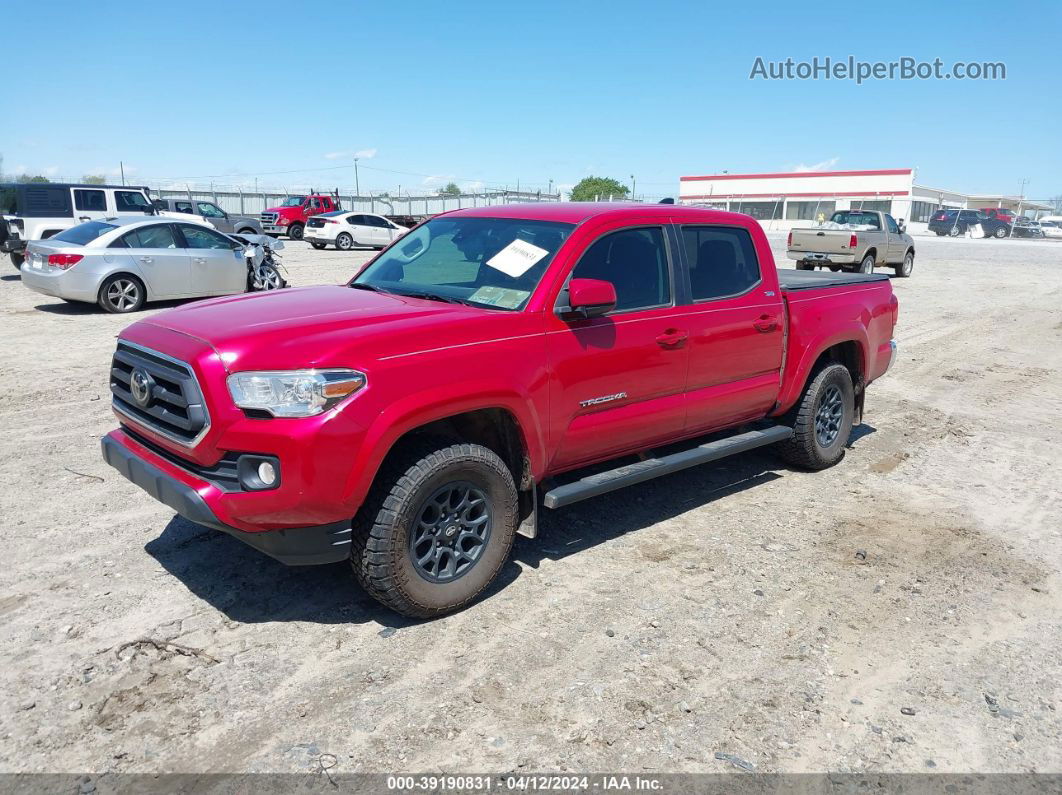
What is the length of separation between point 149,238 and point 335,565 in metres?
10.3

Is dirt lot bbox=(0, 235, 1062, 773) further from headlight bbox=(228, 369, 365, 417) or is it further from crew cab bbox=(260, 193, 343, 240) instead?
crew cab bbox=(260, 193, 343, 240)

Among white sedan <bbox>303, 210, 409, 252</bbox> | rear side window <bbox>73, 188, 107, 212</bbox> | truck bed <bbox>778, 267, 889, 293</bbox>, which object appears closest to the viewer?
truck bed <bbox>778, 267, 889, 293</bbox>

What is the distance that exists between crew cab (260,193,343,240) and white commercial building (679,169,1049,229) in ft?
111

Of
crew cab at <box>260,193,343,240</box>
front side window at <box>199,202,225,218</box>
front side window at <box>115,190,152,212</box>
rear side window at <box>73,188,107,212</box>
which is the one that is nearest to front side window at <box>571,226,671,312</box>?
rear side window at <box>73,188,107,212</box>

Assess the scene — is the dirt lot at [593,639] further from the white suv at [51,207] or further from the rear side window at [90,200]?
Answer: the rear side window at [90,200]

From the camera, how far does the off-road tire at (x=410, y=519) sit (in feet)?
12.1

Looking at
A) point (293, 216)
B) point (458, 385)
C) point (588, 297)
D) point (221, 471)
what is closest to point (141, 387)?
point (221, 471)

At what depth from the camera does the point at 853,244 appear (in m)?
19.9

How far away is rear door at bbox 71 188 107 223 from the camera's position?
62.5 ft

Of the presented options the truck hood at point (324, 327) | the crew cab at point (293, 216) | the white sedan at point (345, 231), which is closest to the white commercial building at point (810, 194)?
the crew cab at point (293, 216)

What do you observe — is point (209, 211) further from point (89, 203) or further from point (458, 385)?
point (458, 385)

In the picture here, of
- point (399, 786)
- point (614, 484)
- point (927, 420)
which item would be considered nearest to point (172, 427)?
point (399, 786)

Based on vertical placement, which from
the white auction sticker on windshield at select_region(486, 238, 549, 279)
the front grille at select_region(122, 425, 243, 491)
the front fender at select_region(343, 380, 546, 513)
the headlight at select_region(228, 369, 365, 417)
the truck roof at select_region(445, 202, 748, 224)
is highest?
the truck roof at select_region(445, 202, 748, 224)

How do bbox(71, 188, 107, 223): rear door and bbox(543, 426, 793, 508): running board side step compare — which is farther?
bbox(71, 188, 107, 223): rear door
